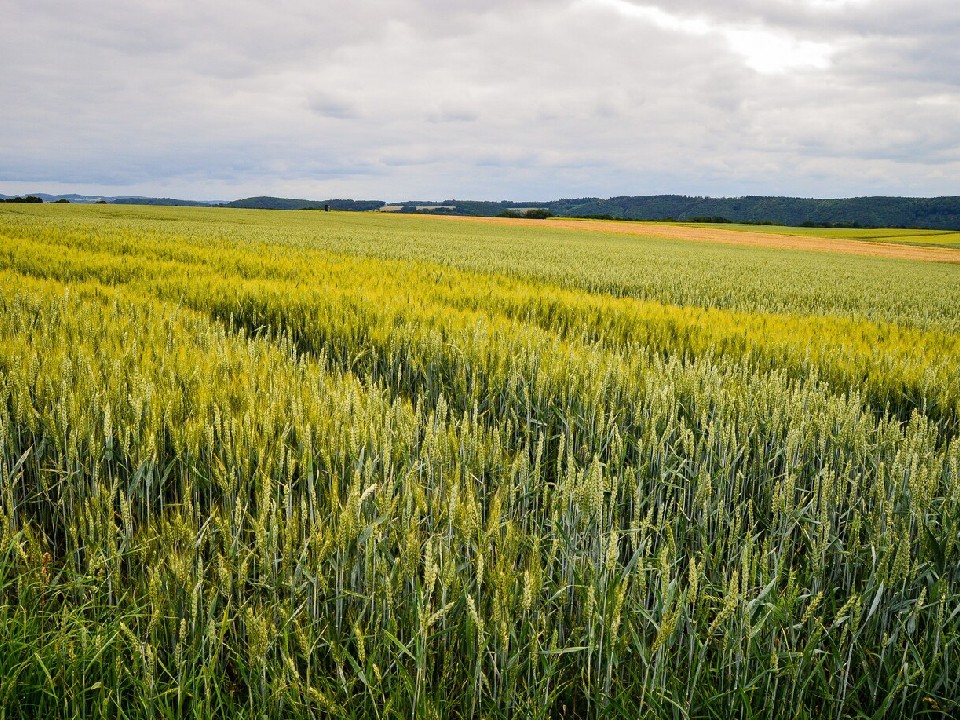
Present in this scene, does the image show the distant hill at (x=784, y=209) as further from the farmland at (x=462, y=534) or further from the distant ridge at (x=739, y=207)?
the farmland at (x=462, y=534)

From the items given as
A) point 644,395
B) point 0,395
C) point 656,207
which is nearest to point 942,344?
point 644,395

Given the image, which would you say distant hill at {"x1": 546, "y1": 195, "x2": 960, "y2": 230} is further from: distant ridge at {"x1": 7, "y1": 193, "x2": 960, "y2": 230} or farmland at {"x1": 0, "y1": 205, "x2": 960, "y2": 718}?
farmland at {"x1": 0, "y1": 205, "x2": 960, "y2": 718}

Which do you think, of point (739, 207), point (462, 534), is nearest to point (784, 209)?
point (739, 207)

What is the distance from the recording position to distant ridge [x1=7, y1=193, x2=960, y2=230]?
132 meters

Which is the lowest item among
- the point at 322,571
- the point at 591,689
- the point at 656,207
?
the point at 591,689

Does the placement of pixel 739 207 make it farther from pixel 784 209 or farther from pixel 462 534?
pixel 462 534

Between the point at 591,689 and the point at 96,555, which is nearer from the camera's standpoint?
the point at 591,689

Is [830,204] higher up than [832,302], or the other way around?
[830,204]

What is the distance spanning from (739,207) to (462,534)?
175775mm

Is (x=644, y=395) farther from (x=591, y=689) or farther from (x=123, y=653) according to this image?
(x=123, y=653)

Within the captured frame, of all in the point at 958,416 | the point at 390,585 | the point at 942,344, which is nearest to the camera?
the point at 390,585

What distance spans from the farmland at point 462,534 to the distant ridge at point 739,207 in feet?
381

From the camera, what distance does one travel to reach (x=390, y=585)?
5.21 feet

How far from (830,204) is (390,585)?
18349 centimetres
